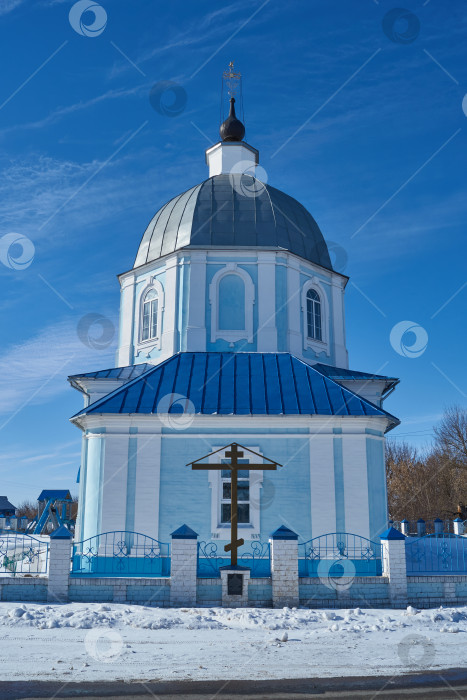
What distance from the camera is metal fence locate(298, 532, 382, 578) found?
12.3 meters

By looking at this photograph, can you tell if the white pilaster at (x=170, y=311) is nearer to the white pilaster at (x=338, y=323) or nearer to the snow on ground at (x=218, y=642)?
the white pilaster at (x=338, y=323)

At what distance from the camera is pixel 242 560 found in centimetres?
1234

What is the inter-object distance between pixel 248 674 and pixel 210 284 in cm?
1120

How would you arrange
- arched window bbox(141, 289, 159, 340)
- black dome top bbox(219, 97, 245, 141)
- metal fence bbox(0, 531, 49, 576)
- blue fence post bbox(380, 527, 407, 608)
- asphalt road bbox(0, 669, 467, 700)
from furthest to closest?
black dome top bbox(219, 97, 245, 141) → arched window bbox(141, 289, 159, 340) → metal fence bbox(0, 531, 49, 576) → blue fence post bbox(380, 527, 407, 608) → asphalt road bbox(0, 669, 467, 700)

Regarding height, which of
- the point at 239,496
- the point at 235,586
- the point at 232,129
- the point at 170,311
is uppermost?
the point at 232,129

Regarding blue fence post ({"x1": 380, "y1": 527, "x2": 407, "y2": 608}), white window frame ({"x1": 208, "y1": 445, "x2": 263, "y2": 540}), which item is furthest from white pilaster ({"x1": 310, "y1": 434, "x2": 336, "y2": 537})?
blue fence post ({"x1": 380, "y1": 527, "x2": 407, "y2": 608})

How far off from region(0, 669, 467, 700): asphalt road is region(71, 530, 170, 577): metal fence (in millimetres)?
6238

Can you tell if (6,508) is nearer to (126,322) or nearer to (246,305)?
(126,322)

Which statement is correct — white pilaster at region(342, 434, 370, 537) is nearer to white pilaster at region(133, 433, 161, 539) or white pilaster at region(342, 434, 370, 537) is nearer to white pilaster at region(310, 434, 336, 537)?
white pilaster at region(310, 434, 336, 537)

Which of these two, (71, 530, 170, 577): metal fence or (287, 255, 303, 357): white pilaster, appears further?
(287, 255, 303, 357): white pilaster

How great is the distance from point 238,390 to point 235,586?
16.1ft

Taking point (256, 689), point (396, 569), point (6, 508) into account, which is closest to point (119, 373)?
point (396, 569)

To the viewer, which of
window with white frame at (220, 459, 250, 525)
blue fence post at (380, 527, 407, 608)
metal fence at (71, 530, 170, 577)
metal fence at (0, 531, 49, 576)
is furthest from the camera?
window with white frame at (220, 459, 250, 525)

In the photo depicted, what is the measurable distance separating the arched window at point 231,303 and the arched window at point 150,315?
6.24ft
